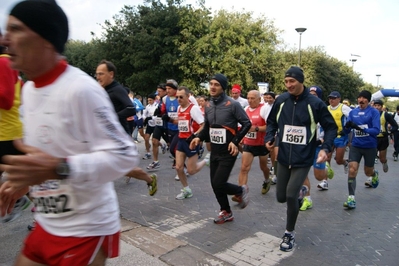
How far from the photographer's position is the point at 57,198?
1.58 metres

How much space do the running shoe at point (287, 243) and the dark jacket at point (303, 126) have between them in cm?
85

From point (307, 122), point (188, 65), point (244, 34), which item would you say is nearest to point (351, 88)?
point (244, 34)

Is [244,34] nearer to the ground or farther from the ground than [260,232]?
→ farther from the ground

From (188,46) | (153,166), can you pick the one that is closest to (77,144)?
(153,166)

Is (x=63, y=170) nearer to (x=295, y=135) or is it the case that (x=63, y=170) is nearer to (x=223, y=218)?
(x=295, y=135)

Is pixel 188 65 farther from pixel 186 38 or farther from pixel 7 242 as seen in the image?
pixel 7 242

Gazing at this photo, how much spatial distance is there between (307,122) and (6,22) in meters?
3.52

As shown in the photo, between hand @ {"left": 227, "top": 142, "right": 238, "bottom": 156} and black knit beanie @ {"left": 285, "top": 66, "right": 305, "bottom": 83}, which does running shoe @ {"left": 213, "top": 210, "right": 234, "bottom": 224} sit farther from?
black knit beanie @ {"left": 285, "top": 66, "right": 305, "bottom": 83}

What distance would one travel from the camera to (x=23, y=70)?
1.53m

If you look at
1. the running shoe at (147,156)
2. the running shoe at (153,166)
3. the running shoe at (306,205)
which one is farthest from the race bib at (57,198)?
the running shoe at (147,156)

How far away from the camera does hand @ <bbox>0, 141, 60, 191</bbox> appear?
1245mm

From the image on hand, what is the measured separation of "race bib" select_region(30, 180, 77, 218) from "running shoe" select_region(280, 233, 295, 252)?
2987 millimetres

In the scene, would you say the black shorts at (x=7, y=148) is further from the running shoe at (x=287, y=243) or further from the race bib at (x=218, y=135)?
the running shoe at (x=287, y=243)

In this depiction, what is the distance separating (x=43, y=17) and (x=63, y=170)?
26.2 inches
